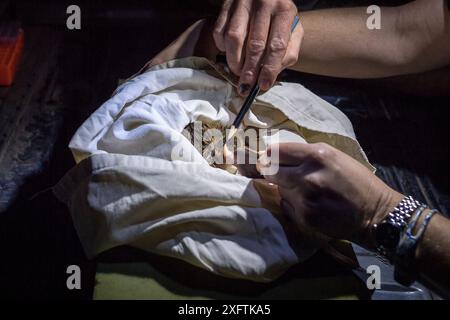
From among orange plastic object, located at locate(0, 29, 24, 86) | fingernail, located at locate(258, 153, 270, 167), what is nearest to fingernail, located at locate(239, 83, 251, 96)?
fingernail, located at locate(258, 153, 270, 167)

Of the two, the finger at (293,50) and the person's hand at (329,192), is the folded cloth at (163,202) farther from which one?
the finger at (293,50)

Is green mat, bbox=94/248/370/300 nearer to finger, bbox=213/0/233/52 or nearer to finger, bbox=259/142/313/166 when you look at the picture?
finger, bbox=259/142/313/166

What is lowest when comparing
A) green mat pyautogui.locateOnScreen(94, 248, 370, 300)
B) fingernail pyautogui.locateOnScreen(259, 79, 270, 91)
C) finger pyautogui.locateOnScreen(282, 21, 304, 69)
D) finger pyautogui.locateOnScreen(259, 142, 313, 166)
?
green mat pyautogui.locateOnScreen(94, 248, 370, 300)

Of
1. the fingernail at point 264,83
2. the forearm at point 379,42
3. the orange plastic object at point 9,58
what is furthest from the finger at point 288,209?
the orange plastic object at point 9,58

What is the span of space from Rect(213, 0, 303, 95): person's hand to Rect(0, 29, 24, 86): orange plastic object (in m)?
0.72

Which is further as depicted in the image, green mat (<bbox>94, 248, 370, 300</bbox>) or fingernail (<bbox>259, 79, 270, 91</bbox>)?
fingernail (<bbox>259, 79, 270, 91</bbox>)

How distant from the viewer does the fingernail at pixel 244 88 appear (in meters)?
0.95

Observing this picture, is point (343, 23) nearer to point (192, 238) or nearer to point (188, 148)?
point (188, 148)

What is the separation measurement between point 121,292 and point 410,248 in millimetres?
513

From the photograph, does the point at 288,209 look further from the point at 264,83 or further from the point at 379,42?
the point at 379,42

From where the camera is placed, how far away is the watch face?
2.51 feet

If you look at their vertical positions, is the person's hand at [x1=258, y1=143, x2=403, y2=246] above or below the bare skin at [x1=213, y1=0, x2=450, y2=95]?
→ below

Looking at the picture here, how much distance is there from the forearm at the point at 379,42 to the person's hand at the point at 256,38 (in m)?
0.24

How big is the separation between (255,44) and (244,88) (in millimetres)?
101
